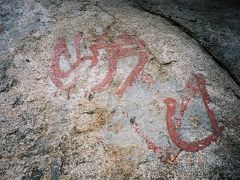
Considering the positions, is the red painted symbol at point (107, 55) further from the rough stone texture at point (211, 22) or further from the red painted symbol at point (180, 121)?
the rough stone texture at point (211, 22)

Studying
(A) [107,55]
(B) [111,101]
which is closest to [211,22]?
(A) [107,55]

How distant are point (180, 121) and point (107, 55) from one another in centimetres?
71

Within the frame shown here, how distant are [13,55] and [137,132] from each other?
3.58ft

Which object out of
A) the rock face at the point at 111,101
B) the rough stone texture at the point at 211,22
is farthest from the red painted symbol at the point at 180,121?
the rough stone texture at the point at 211,22

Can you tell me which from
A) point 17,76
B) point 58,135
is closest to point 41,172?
point 58,135

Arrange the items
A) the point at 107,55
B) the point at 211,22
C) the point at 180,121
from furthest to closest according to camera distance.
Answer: the point at 211,22 < the point at 107,55 < the point at 180,121

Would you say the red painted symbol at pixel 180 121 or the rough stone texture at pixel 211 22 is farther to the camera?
the rough stone texture at pixel 211 22

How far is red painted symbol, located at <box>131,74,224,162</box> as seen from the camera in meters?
1.70

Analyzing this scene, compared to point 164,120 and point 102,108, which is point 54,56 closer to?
point 102,108

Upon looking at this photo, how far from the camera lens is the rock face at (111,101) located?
1.66m

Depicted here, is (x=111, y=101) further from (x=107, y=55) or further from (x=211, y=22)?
(x=211, y=22)

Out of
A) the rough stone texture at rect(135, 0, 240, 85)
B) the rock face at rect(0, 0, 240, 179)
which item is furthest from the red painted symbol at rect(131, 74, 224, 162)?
the rough stone texture at rect(135, 0, 240, 85)

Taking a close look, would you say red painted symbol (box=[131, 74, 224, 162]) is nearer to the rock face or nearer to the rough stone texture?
the rock face

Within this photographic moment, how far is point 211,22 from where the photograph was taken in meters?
2.38
